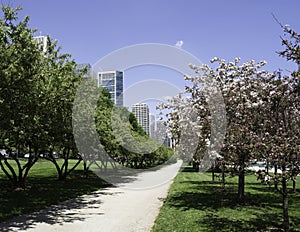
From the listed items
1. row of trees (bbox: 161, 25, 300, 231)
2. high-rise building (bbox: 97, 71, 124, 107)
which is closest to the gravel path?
row of trees (bbox: 161, 25, 300, 231)

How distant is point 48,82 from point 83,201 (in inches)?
217

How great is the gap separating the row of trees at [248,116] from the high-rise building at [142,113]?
3120 centimetres

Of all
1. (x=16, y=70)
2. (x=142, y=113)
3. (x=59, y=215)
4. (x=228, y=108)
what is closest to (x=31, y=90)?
(x=16, y=70)

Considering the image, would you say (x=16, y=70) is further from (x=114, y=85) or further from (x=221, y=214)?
(x=114, y=85)

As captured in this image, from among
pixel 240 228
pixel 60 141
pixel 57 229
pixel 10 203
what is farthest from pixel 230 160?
pixel 60 141

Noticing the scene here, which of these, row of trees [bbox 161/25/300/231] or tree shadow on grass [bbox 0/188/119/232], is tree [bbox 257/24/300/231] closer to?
row of trees [bbox 161/25/300/231]

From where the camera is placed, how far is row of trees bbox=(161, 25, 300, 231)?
796 centimetres

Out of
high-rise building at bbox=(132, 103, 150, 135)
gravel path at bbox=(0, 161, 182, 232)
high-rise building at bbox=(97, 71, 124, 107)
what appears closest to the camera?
gravel path at bbox=(0, 161, 182, 232)

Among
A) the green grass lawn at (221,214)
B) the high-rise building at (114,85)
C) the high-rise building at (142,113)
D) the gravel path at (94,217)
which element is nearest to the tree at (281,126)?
the green grass lawn at (221,214)

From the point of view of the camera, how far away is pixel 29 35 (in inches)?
471

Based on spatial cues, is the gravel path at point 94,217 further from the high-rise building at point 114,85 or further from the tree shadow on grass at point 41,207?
the high-rise building at point 114,85

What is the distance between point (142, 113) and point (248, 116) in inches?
1714

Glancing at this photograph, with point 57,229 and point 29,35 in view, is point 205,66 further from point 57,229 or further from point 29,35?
point 57,229

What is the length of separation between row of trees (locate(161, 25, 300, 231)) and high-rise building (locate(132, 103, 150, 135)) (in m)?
31.2
